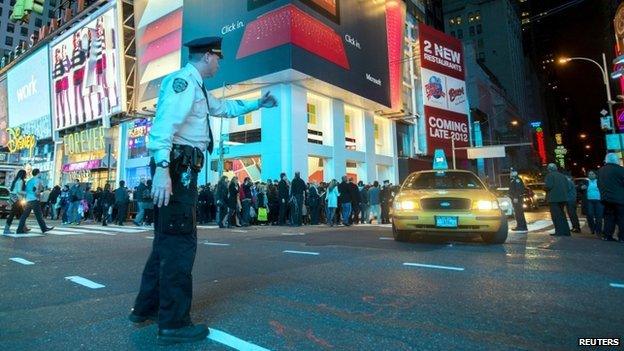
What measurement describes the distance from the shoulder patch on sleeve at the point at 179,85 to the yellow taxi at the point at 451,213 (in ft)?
19.4

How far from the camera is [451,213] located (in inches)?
289

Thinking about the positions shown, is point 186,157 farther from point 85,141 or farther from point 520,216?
point 85,141

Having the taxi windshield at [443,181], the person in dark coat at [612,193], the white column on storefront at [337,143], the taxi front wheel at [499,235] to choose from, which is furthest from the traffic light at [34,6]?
the person in dark coat at [612,193]

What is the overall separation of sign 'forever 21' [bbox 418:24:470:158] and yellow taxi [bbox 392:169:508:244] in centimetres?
2738

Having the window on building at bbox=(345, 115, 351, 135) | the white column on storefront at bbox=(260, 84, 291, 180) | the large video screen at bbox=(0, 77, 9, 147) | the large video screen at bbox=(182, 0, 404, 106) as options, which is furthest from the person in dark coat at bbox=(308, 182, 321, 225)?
the large video screen at bbox=(0, 77, 9, 147)

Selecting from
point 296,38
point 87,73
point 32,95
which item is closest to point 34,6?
point 296,38

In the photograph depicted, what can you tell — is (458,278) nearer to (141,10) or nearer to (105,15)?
(141,10)

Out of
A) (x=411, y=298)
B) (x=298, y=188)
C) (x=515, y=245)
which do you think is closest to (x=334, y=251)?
(x=411, y=298)

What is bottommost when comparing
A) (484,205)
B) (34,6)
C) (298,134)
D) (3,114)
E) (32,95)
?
(484,205)

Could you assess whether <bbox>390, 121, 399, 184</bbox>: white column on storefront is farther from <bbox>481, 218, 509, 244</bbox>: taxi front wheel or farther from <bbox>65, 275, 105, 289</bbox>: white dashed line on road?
<bbox>65, 275, 105, 289</bbox>: white dashed line on road

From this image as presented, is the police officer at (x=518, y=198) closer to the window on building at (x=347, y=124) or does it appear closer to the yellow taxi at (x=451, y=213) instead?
the yellow taxi at (x=451, y=213)

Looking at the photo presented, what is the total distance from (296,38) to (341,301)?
18.8 m

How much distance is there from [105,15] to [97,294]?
34.5m

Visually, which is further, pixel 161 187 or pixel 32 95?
pixel 32 95
